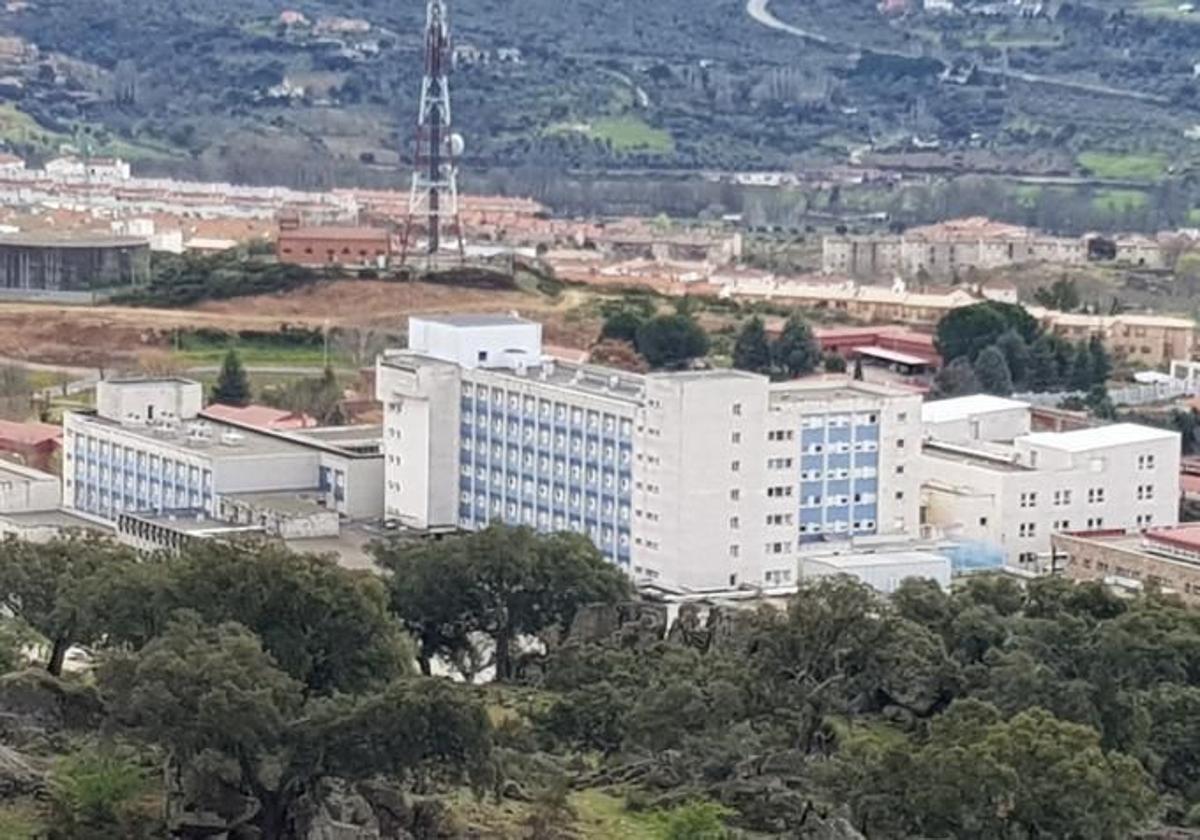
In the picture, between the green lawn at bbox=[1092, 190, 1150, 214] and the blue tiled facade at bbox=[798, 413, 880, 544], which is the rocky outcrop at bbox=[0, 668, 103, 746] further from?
the green lawn at bbox=[1092, 190, 1150, 214]

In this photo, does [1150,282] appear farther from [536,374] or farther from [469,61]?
[469,61]

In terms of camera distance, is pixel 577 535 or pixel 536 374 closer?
pixel 577 535

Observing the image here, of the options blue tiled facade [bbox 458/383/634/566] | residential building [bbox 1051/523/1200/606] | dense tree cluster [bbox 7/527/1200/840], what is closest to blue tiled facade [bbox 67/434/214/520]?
blue tiled facade [bbox 458/383/634/566]

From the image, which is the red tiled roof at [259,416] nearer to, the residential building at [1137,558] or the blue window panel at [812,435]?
the blue window panel at [812,435]

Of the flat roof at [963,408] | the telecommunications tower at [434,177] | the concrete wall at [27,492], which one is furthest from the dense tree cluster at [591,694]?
the telecommunications tower at [434,177]

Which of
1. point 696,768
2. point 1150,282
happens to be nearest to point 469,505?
point 696,768

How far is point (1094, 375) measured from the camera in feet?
165

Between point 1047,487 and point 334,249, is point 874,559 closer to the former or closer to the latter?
point 1047,487

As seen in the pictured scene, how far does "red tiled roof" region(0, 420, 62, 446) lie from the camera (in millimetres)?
41656

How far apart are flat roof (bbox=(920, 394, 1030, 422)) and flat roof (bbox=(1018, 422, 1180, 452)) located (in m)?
1.83

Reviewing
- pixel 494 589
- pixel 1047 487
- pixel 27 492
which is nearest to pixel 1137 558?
pixel 1047 487

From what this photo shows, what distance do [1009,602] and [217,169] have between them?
54162 millimetres

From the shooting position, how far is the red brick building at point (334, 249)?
5735cm

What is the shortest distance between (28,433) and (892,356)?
526 inches
